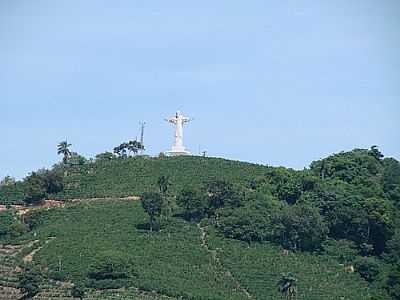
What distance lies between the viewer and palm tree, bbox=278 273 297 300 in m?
72.1

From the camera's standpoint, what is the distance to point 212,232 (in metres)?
81.3

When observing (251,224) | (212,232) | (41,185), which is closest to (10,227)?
(41,185)

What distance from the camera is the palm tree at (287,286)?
7212 centimetres

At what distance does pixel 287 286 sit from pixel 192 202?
43.3ft

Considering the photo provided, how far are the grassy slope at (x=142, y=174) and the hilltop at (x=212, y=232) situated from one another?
16 centimetres

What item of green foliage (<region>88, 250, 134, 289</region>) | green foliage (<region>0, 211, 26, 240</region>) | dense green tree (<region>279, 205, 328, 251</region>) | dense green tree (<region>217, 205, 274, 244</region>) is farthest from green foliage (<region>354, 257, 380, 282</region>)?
green foliage (<region>0, 211, 26, 240</region>)

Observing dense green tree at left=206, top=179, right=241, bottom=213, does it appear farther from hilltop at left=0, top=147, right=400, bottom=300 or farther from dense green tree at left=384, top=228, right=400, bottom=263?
dense green tree at left=384, top=228, right=400, bottom=263

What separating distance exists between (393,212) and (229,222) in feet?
40.3

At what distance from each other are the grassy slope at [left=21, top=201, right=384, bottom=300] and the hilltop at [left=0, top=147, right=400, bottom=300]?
3.7 inches

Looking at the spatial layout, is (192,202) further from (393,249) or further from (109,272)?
(393,249)

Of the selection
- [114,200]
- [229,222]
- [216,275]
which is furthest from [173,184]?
[216,275]

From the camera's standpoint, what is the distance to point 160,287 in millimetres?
70500

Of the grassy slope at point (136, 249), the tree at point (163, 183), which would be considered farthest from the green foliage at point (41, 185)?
the tree at point (163, 183)

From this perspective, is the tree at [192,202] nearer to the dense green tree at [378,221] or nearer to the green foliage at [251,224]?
the green foliage at [251,224]
